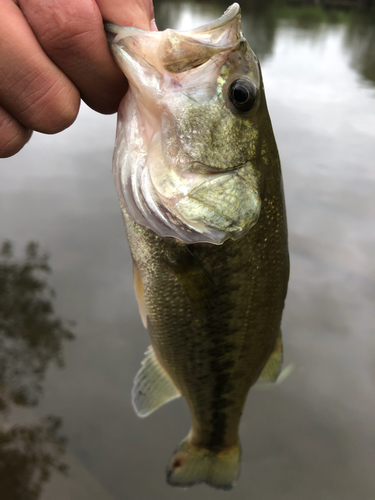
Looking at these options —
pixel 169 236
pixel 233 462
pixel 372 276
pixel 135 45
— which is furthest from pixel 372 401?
pixel 135 45

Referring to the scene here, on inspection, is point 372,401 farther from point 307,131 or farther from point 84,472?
point 307,131

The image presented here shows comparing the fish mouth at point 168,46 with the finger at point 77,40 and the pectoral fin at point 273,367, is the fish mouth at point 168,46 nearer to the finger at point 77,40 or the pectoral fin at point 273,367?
the finger at point 77,40

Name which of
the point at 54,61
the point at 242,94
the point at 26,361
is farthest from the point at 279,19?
the point at 54,61

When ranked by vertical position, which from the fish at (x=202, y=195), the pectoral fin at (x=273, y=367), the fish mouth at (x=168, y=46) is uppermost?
the fish mouth at (x=168, y=46)

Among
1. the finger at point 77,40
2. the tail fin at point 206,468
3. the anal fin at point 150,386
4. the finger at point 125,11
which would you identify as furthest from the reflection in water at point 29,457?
the finger at point 125,11

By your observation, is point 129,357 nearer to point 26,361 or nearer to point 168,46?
point 26,361

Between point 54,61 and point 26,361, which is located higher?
point 54,61
